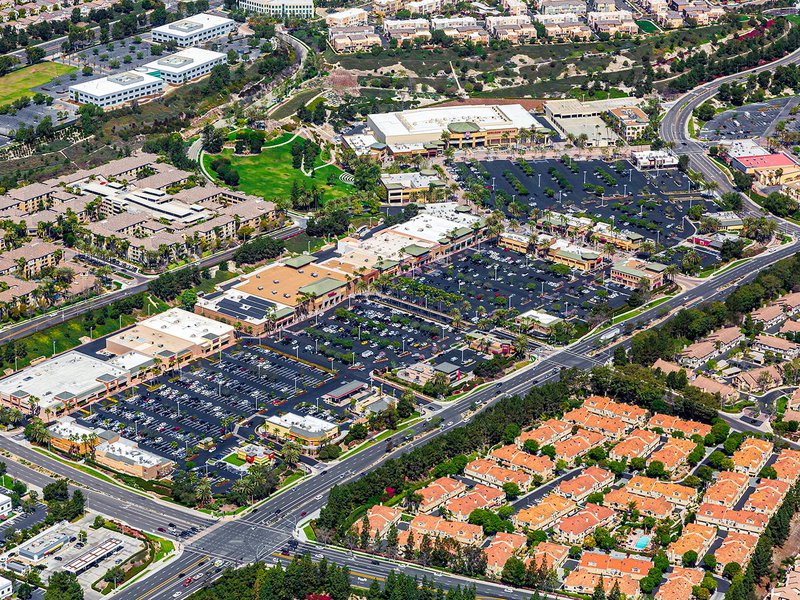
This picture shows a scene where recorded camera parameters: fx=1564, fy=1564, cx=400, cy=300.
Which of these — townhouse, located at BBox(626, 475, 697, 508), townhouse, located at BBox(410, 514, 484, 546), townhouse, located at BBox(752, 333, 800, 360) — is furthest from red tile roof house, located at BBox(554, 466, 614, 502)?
townhouse, located at BBox(752, 333, 800, 360)

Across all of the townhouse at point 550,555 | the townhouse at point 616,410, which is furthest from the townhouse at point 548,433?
the townhouse at point 550,555

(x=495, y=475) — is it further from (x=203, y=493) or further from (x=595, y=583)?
(x=203, y=493)

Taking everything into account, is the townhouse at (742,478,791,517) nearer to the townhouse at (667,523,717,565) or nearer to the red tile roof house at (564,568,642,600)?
the townhouse at (667,523,717,565)

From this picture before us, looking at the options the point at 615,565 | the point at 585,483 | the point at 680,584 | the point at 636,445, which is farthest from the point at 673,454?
the point at 680,584

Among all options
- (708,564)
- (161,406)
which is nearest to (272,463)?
(161,406)

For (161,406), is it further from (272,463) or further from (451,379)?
(451,379)

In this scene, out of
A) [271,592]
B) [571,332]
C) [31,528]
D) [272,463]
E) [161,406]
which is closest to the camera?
[271,592]

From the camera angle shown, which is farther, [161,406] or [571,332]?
[571,332]

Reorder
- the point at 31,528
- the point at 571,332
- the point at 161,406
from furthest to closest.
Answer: the point at 571,332
the point at 161,406
the point at 31,528

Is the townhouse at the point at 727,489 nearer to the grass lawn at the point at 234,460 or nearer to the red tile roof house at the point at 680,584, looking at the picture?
the red tile roof house at the point at 680,584
